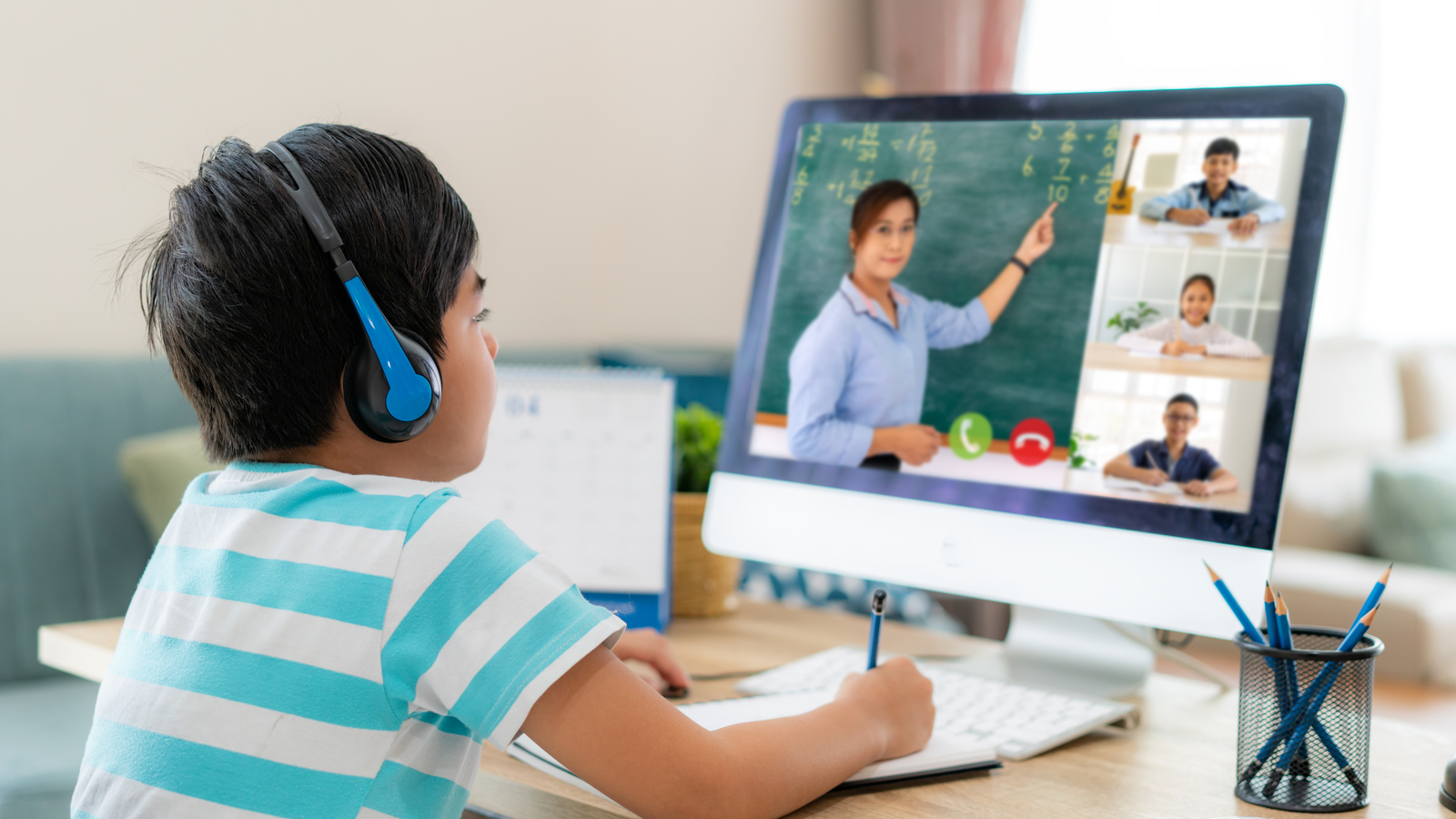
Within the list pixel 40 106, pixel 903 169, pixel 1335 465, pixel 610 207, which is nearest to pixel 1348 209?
pixel 1335 465

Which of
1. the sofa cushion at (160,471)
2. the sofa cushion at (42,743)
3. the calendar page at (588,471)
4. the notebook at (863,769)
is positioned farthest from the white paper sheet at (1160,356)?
the sofa cushion at (160,471)

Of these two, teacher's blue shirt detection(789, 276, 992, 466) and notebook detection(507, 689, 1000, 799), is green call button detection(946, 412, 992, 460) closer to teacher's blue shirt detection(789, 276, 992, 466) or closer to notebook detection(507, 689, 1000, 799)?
teacher's blue shirt detection(789, 276, 992, 466)

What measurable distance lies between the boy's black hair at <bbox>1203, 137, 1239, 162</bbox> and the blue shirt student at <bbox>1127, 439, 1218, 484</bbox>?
0.23 meters

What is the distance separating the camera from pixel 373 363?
59 cm

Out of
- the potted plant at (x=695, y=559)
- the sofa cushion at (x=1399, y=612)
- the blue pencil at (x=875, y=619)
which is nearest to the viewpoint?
the blue pencil at (x=875, y=619)

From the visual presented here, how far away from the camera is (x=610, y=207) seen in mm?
2531

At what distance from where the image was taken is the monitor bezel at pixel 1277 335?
771 mm

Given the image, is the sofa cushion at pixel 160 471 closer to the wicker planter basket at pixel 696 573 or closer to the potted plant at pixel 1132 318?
the wicker planter basket at pixel 696 573

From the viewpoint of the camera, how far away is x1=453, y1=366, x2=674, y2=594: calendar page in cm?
104

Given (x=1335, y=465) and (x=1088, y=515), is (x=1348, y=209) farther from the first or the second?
(x=1088, y=515)

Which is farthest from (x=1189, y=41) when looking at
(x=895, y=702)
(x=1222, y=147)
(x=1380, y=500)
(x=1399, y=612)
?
(x=895, y=702)

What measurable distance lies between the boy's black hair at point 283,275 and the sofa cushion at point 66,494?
1119 millimetres

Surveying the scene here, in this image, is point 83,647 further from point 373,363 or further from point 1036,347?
point 1036,347

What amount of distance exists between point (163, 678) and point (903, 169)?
710mm
